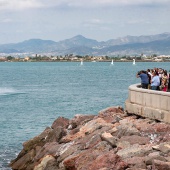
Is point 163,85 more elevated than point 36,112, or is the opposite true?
point 163,85

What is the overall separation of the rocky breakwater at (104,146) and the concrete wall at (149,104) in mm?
300

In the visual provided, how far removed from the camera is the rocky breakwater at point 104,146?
44.9ft

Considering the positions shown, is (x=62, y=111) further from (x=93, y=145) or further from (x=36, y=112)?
(x=93, y=145)

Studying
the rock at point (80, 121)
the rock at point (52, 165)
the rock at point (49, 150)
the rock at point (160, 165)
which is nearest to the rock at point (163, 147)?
the rock at point (160, 165)

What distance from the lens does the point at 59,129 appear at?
20.6 m

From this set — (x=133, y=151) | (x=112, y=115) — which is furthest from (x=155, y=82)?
(x=133, y=151)

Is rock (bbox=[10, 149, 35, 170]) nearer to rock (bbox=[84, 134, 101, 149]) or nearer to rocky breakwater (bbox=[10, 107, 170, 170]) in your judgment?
rocky breakwater (bbox=[10, 107, 170, 170])

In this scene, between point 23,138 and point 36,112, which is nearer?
point 23,138

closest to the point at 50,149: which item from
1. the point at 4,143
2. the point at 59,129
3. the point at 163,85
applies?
the point at 59,129

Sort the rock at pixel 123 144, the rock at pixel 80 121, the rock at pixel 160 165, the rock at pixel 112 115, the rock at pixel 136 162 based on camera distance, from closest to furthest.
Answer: the rock at pixel 160 165
the rock at pixel 136 162
the rock at pixel 123 144
the rock at pixel 112 115
the rock at pixel 80 121

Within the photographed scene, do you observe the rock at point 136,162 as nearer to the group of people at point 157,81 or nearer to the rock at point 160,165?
the rock at point 160,165

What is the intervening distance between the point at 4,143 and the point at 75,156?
11577mm

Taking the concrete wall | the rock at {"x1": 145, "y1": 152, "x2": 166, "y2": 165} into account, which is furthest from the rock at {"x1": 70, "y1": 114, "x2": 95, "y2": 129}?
the rock at {"x1": 145, "y1": 152, "x2": 166, "y2": 165}

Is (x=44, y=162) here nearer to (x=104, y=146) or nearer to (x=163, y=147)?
(x=104, y=146)
